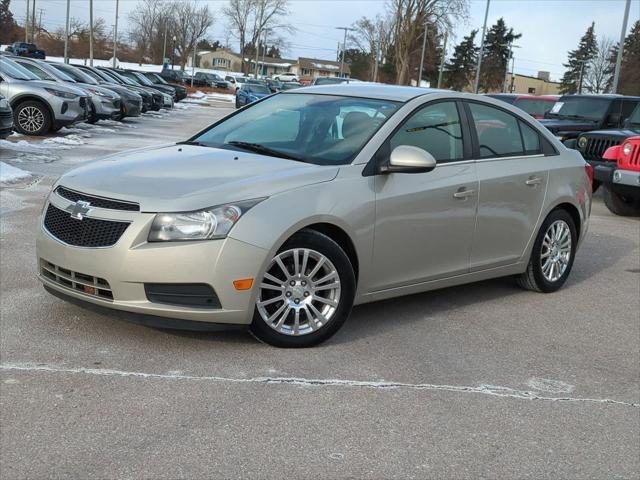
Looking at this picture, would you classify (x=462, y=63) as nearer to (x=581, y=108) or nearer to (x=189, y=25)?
(x=189, y=25)

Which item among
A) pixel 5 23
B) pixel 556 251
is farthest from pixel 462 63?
pixel 556 251

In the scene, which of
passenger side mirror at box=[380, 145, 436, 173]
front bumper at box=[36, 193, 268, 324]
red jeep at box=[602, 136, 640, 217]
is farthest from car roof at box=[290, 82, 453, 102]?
red jeep at box=[602, 136, 640, 217]

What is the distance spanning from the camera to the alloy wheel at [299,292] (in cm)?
459

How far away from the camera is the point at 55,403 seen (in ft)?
12.3

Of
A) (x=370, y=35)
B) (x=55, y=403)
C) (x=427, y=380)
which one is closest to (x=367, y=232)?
(x=427, y=380)

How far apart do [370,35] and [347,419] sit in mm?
91757

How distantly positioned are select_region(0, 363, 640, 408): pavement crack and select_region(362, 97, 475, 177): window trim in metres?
1.39

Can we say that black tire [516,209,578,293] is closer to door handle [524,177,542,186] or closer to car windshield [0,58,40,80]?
door handle [524,177,542,186]

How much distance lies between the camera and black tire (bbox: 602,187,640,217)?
487 inches

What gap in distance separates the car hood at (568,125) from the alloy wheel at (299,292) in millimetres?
11732

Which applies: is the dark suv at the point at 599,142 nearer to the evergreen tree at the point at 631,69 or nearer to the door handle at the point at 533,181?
the door handle at the point at 533,181

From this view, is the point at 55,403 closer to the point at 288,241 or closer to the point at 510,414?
the point at 288,241

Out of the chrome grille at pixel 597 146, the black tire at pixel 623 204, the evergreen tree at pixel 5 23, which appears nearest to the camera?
the black tire at pixel 623 204

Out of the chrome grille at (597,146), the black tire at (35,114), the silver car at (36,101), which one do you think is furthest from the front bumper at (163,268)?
the black tire at (35,114)
